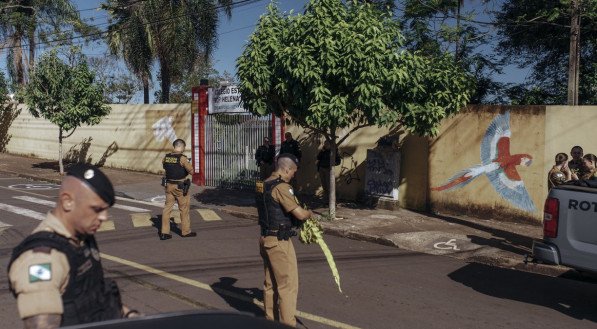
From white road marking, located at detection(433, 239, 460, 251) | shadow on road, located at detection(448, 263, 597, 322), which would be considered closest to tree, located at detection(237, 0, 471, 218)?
white road marking, located at detection(433, 239, 460, 251)

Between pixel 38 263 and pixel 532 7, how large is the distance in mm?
16582

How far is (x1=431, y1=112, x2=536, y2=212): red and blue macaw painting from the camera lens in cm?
1174

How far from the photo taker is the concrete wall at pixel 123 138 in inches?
794

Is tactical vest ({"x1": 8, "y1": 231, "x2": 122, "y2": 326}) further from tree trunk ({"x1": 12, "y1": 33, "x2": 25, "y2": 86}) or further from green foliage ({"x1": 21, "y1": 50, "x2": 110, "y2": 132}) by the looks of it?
tree trunk ({"x1": 12, "y1": 33, "x2": 25, "y2": 86})

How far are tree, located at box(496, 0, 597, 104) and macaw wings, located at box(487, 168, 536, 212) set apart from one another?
4.81 meters

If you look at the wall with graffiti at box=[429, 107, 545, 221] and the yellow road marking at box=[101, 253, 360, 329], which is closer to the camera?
the yellow road marking at box=[101, 253, 360, 329]

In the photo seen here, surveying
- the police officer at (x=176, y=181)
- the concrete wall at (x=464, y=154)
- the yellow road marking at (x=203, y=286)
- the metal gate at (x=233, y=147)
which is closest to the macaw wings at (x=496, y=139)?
the concrete wall at (x=464, y=154)

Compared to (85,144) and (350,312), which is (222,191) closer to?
(85,144)

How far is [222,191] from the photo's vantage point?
16922 mm

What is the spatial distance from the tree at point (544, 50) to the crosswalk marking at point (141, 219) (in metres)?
10.3

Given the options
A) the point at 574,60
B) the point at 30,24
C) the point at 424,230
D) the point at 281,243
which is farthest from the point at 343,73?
the point at 30,24

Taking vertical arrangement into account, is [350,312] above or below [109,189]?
below

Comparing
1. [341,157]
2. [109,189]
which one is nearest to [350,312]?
[109,189]

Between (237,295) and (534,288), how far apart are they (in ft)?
12.2
